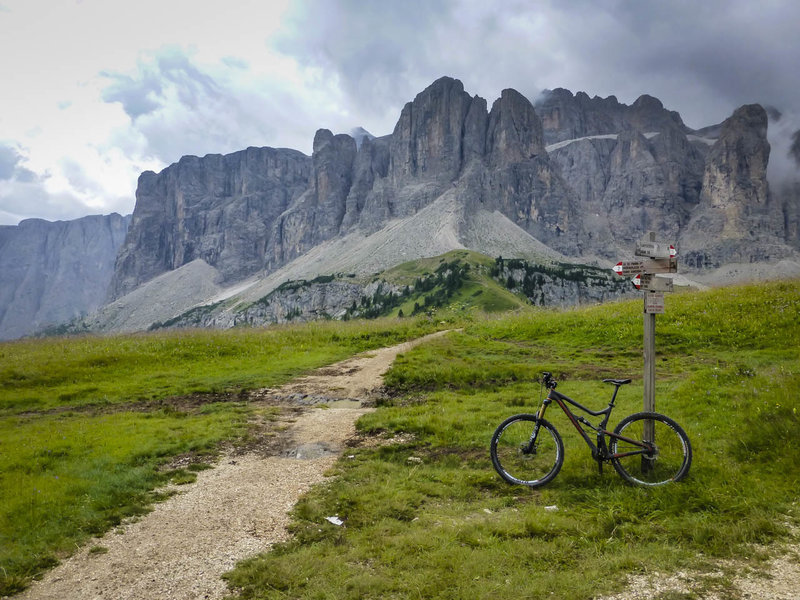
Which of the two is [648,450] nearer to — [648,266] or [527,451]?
[527,451]

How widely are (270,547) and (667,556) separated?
20.2ft

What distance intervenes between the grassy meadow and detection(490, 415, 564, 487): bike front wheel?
0.35m

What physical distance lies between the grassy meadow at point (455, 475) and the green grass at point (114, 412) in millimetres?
69

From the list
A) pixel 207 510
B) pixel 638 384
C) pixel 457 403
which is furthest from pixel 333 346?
pixel 207 510

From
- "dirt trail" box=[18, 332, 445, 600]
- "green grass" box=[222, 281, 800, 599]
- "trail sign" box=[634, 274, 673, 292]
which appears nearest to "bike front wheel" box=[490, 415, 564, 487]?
"green grass" box=[222, 281, 800, 599]

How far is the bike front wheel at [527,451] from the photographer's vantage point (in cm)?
972

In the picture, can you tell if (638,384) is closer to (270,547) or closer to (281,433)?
(281,433)

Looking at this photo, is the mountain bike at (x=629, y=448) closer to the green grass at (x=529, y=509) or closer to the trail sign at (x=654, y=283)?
→ the green grass at (x=529, y=509)

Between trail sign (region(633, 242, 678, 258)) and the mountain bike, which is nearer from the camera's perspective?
the mountain bike

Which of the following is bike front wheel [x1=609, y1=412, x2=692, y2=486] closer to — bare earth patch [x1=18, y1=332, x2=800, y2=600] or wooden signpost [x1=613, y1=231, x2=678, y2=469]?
wooden signpost [x1=613, y1=231, x2=678, y2=469]

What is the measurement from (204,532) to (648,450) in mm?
8655

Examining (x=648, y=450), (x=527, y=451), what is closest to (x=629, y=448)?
(x=648, y=450)

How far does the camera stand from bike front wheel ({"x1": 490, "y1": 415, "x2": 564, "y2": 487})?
9719mm

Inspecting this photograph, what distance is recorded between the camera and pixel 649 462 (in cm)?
912
